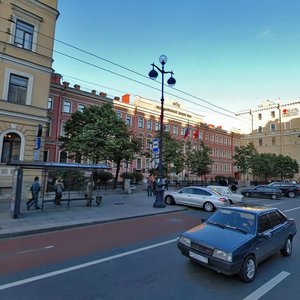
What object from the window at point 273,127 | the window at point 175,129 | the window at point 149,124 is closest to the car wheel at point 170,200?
the window at point 149,124

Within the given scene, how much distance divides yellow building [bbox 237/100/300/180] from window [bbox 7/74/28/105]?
66430 millimetres

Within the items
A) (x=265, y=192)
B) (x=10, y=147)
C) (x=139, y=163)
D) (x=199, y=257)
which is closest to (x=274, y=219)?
(x=199, y=257)

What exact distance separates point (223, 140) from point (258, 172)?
20056 mm

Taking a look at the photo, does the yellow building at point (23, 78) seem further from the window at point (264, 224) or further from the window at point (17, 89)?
the window at point (264, 224)

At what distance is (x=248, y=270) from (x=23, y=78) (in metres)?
19.3

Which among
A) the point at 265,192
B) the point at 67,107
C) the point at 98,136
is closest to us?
the point at 98,136

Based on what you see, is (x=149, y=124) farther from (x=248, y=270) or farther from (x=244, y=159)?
(x=248, y=270)

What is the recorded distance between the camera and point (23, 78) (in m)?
18.5

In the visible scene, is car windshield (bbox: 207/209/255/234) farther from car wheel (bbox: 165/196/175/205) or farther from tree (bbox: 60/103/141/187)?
tree (bbox: 60/103/141/187)

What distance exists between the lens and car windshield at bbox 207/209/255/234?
598 cm

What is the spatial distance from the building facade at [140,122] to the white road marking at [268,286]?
1175cm

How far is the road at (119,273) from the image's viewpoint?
4707 millimetres

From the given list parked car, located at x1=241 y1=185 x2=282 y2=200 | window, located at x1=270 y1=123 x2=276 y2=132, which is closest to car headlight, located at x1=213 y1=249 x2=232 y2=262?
parked car, located at x1=241 y1=185 x2=282 y2=200

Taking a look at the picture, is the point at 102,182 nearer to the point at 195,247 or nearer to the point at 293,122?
the point at 195,247
